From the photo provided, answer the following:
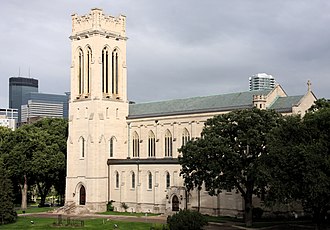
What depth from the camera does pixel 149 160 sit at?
77.0 meters

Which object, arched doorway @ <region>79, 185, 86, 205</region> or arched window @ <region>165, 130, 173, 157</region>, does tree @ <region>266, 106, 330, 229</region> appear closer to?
arched window @ <region>165, 130, 173, 157</region>

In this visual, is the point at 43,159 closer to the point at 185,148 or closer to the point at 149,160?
the point at 149,160

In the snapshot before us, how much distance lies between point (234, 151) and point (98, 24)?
Answer: 3554 centimetres

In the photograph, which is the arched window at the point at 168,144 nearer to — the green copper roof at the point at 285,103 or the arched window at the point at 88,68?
the arched window at the point at 88,68

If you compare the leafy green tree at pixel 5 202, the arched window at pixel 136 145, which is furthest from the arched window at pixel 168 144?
the leafy green tree at pixel 5 202

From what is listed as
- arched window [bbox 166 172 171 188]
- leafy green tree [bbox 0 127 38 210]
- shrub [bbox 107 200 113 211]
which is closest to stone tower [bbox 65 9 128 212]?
shrub [bbox 107 200 113 211]

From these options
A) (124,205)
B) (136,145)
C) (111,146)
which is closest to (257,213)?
(124,205)

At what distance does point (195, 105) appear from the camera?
79.7 meters

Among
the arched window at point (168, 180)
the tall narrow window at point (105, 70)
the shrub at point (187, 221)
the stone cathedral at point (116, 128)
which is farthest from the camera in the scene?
the tall narrow window at point (105, 70)

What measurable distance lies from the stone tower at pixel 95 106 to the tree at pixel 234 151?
987 inches

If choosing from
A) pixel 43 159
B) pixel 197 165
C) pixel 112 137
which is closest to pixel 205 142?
pixel 197 165

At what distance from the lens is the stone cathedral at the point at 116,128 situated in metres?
76.1

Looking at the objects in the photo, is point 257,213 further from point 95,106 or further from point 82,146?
point 82,146

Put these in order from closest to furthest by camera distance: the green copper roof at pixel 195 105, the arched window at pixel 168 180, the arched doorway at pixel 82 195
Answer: the green copper roof at pixel 195 105, the arched window at pixel 168 180, the arched doorway at pixel 82 195
